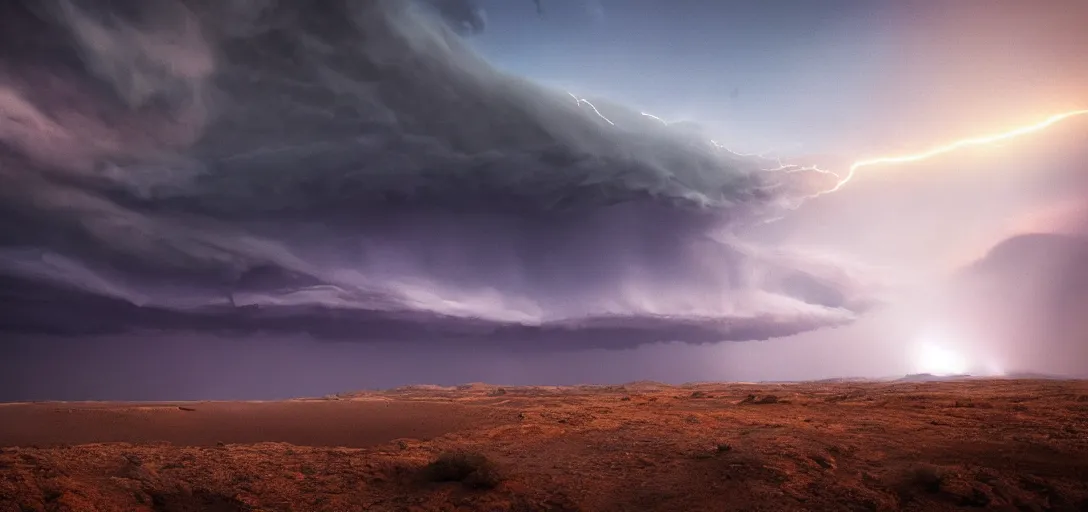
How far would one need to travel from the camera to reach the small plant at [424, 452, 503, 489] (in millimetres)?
10539

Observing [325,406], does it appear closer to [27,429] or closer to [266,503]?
[27,429]

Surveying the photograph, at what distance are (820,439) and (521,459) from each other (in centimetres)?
842

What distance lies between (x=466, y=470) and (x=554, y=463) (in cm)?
259

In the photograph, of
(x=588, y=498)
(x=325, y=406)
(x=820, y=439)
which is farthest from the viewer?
(x=325, y=406)

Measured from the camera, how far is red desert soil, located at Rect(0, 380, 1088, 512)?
31.4ft

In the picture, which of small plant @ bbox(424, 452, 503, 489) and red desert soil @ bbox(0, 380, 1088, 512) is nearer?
red desert soil @ bbox(0, 380, 1088, 512)

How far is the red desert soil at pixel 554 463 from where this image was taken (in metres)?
9.58

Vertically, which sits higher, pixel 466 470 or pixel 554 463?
pixel 466 470

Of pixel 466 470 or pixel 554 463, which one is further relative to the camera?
pixel 554 463

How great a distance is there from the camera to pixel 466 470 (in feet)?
35.9

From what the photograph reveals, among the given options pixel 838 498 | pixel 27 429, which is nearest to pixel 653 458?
pixel 838 498

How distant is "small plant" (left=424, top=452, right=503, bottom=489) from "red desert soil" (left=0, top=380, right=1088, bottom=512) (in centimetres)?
3

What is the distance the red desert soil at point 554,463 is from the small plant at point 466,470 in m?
0.03

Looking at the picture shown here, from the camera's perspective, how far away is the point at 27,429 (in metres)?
16.8
